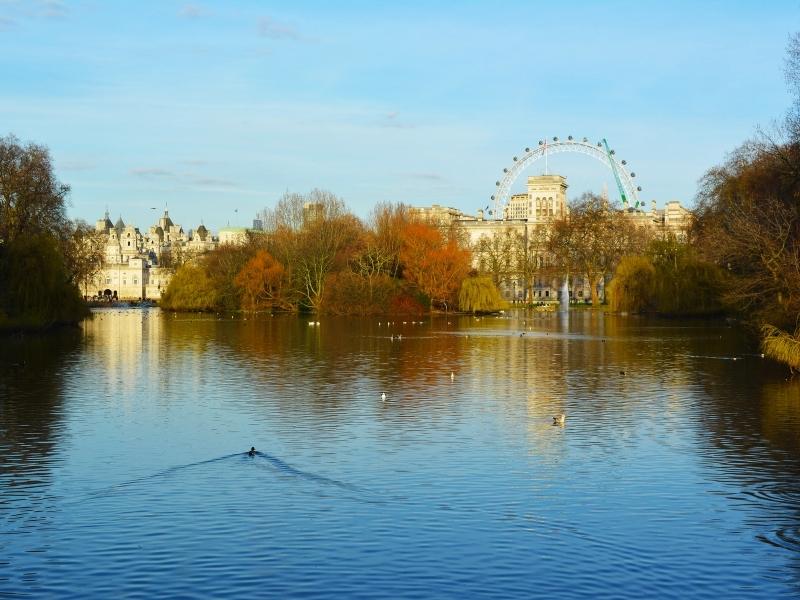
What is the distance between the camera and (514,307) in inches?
4412

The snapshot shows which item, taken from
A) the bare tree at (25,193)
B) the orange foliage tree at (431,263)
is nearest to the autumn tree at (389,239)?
the orange foliage tree at (431,263)

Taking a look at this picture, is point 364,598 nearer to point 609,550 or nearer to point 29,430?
point 609,550

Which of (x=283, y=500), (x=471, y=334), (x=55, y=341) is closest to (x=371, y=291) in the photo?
(x=471, y=334)

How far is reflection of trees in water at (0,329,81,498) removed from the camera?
17453mm

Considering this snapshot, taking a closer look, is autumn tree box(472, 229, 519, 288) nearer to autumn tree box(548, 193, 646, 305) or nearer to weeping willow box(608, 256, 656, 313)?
autumn tree box(548, 193, 646, 305)

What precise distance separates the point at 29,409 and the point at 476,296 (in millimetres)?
63903

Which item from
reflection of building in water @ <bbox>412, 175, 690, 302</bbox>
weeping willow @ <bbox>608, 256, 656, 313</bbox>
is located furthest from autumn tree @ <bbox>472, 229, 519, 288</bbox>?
weeping willow @ <bbox>608, 256, 656, 313</bbox>

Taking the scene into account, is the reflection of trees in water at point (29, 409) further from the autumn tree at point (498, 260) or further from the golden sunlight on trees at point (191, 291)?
the autumn tree at point (498, 260)

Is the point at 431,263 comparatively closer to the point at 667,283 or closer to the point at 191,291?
the point at 667,283

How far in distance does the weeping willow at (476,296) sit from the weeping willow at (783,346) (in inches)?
2017

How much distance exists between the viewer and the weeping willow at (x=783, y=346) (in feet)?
109

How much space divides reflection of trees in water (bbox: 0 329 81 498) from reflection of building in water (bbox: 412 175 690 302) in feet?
243

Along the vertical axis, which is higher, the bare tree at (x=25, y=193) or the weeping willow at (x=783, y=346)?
the bare tree at (x=25, y=193)

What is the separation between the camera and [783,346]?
33.9 m
